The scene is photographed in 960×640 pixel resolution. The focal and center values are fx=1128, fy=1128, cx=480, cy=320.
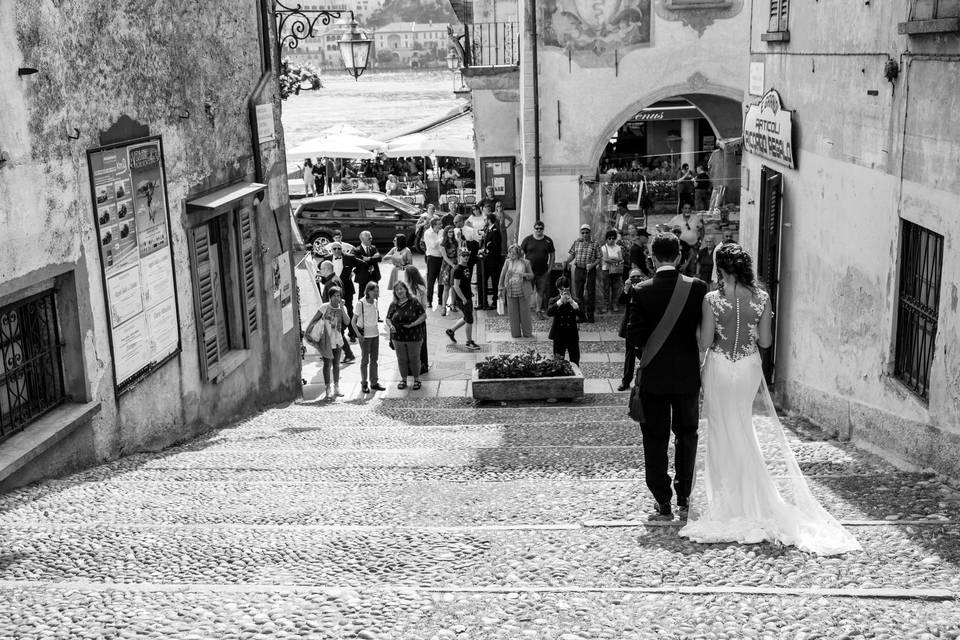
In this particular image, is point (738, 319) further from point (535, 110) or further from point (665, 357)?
point (535, 110)

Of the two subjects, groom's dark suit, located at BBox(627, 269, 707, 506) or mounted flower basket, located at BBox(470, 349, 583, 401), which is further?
mounted flower basket, located at BBox(470, 349, 583, 401)

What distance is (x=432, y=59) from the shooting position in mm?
190375

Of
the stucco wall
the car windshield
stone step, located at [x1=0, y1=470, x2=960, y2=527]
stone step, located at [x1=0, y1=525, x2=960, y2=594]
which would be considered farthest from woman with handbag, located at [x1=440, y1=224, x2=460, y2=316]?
stone step, located at [x1=0, y1=525, x2=960, y2=594]

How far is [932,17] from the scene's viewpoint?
7.84 m

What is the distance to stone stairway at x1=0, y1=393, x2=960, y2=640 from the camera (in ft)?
15.7

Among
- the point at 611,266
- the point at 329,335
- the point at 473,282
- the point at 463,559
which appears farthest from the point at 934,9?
the point at 473,282

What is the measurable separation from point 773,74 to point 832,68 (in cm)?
237

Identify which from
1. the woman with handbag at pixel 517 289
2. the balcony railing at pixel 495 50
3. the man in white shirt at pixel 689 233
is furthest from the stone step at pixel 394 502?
the balcony railing at pixel 495 50

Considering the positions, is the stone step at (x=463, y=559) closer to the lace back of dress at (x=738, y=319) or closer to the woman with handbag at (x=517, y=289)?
the lace back of dress at (x=738, y=319)

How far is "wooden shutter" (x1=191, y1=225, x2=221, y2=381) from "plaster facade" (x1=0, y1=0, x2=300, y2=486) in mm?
110

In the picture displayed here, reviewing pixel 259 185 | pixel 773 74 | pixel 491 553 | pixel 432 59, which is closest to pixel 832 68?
pixel 773 74

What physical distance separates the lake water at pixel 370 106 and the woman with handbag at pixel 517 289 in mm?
22333

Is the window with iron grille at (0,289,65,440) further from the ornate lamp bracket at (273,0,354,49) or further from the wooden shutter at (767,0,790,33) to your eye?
the wooden shutter at (767,0,790,33)

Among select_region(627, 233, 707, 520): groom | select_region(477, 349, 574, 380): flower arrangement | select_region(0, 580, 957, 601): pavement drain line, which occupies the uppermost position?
select_region(627, 233, 707, 520): groom
